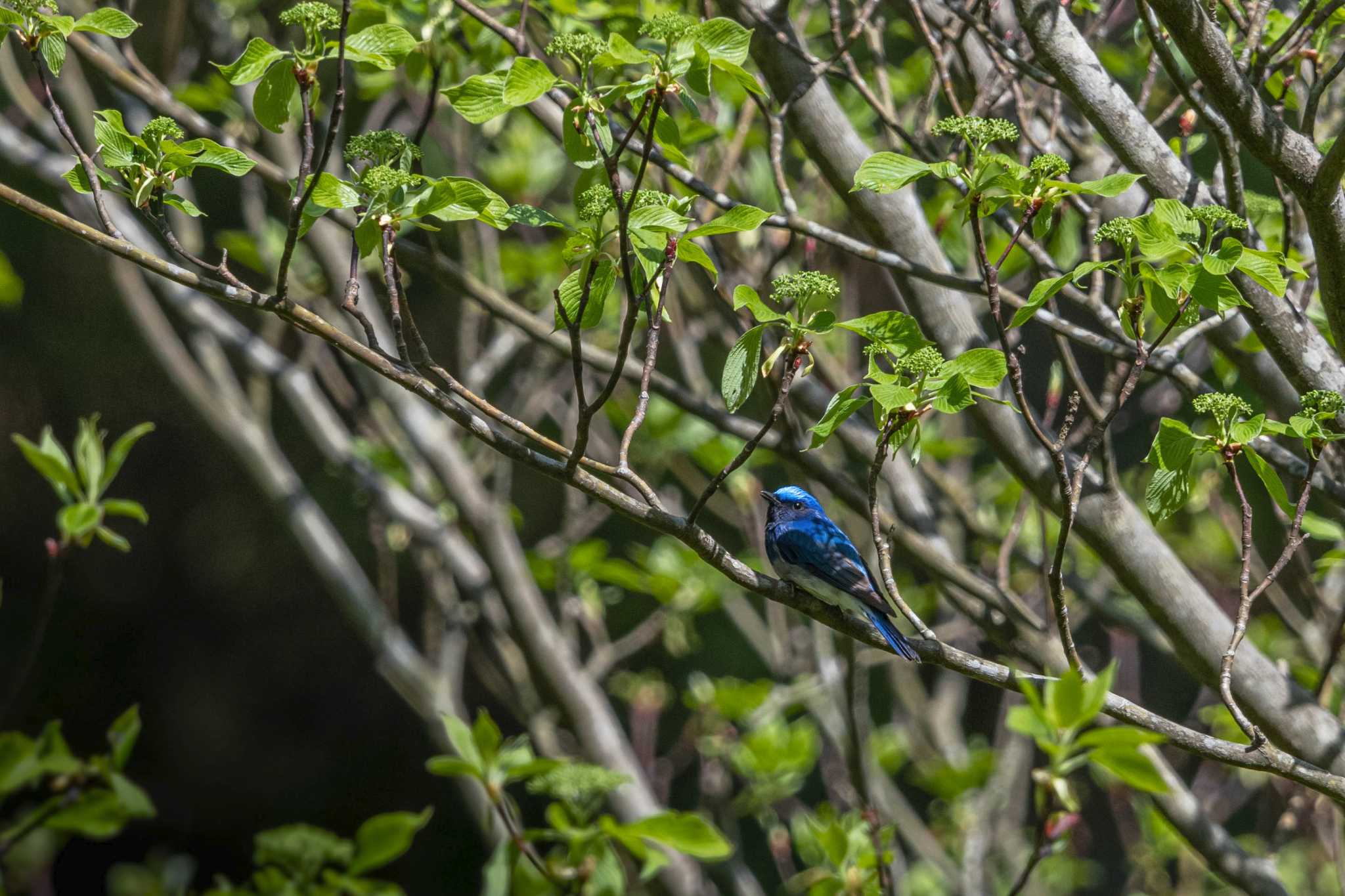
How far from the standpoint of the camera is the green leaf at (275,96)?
169 cm

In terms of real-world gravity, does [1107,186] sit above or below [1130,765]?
above

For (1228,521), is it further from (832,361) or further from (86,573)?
(86,573)

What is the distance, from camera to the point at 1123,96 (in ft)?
7.00

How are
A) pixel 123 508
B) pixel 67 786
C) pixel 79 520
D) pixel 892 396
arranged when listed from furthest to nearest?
pixel 123 508
pixel 79 520
pixel 67 786
pixel 892 396

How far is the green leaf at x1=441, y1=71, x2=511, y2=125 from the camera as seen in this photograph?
5.81ft

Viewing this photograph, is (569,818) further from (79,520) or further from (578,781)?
(79,520)

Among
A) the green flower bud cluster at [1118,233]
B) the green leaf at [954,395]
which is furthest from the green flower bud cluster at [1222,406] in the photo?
the green leaf at [954,395]

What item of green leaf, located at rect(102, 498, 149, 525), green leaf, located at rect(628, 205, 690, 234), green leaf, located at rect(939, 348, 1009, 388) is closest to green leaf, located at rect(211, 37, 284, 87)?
green leaf, located at rect(628, 205, 690, 234)

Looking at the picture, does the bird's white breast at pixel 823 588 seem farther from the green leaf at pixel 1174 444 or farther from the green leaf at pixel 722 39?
the green leaf at pixel 722 39

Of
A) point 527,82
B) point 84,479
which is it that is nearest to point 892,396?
point 527,82

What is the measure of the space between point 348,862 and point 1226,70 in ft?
6.64

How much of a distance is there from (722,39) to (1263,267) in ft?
2.75

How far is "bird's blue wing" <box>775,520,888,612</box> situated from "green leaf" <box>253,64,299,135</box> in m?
1.67

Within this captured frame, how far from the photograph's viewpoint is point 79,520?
221cm
